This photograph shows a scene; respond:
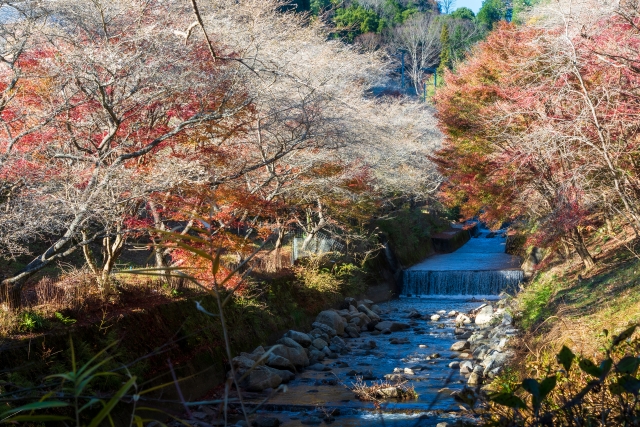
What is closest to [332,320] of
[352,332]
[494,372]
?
[352,332]

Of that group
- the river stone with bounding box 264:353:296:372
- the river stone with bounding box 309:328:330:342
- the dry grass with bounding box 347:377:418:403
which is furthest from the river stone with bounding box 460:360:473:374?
the river stone with bounding box 309:328:330:342

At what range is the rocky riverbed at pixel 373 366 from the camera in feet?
34.3

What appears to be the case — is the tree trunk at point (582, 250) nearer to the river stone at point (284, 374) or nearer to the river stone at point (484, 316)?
the river stone at point (484, 316)

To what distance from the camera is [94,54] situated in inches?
367

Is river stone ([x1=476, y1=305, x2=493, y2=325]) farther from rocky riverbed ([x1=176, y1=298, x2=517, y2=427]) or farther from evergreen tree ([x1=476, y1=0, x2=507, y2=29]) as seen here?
evergreen tree ([x1=476, y1=0, x2=507, y2=29])

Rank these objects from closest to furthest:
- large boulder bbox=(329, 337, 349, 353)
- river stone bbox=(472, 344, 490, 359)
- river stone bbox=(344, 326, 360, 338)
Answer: river stone bbox=(472, 344, 490, 359)
large boulder bbox=(329, 337, 349, 353)
river stone bbox=(344, 326, 360, 338)

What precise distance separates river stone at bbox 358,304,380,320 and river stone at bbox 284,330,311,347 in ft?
16.4

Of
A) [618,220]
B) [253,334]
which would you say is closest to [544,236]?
[618,220]

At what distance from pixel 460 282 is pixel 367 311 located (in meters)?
6.54

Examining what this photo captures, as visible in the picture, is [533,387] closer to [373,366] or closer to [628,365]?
[628,365]

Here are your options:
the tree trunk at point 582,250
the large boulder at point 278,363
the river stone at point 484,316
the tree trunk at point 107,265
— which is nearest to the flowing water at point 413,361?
the large boulder at point 278,363

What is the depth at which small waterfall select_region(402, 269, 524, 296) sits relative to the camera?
25.2 meters

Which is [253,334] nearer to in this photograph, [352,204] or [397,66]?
[352,204]

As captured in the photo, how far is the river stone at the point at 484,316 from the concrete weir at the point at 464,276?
18.5ft
